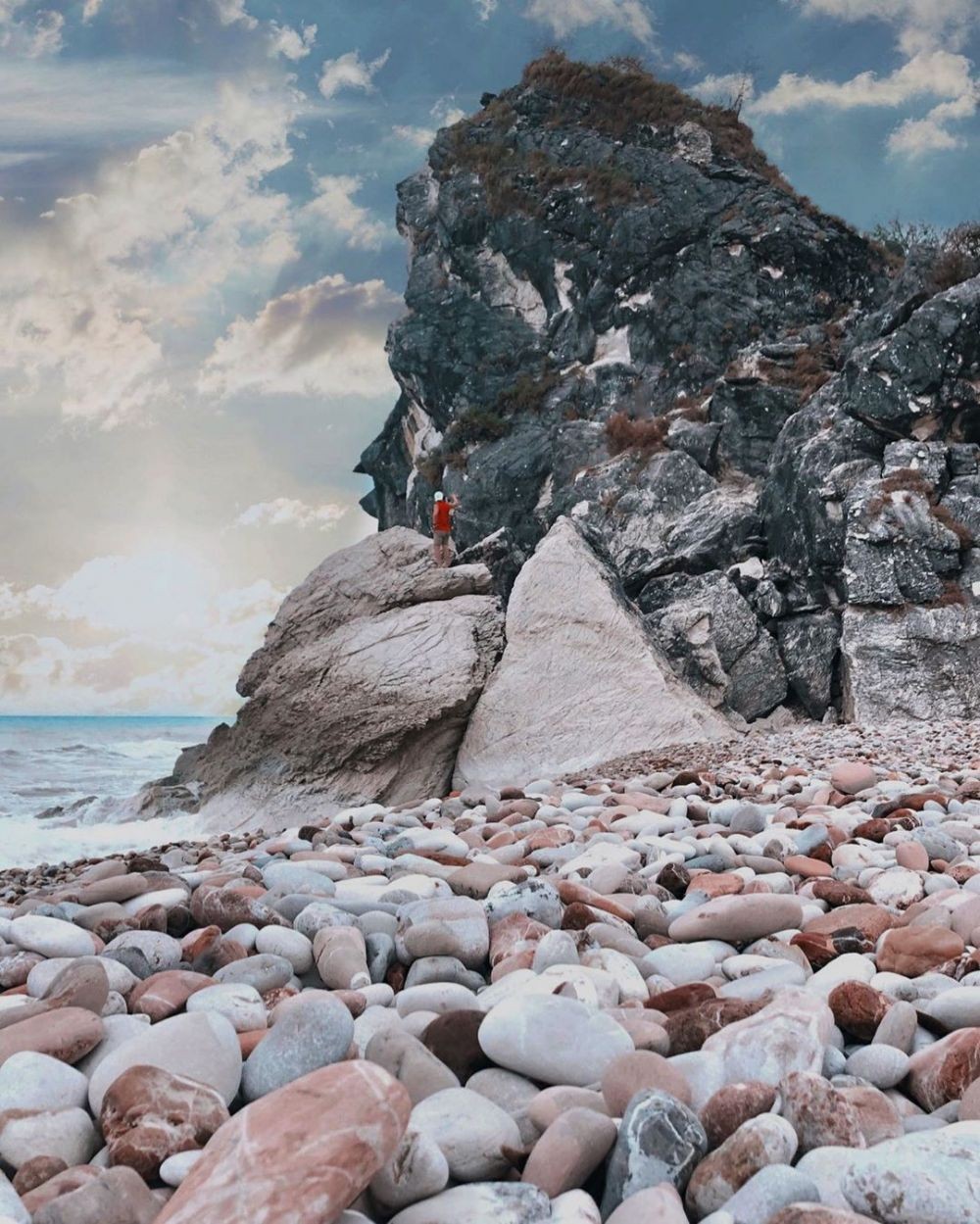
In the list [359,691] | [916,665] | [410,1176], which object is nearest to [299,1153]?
[410,1176]

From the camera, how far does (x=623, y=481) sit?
65.7 feet

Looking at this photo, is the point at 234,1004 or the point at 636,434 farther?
the point at 636,434

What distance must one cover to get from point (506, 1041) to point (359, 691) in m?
6.52

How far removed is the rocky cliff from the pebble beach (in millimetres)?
4739

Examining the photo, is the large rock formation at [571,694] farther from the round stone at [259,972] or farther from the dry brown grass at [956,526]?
the dry brown grass at [956,526]

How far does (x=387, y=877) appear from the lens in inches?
128

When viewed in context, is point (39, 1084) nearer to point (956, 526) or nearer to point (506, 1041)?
point (506, 1041)

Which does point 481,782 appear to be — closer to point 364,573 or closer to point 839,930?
point 364,573

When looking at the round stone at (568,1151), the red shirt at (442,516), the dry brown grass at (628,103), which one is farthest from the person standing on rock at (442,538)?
the dry brown grass at (628,103)

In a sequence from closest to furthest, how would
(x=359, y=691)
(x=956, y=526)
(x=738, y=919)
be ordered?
(x=738, y=919) < (x=359, y=691) < (x=956, y=526)

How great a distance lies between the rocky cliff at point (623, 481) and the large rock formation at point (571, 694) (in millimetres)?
26

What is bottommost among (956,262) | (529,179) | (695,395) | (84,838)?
(84,838)

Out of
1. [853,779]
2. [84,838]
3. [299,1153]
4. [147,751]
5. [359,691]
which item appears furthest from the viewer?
[147,751]

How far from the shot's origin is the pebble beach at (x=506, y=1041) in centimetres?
131
